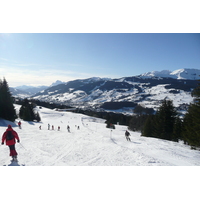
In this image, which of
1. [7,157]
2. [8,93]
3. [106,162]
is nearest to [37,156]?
[7,157]

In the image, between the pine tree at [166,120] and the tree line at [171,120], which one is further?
the pine tree at [166,120]

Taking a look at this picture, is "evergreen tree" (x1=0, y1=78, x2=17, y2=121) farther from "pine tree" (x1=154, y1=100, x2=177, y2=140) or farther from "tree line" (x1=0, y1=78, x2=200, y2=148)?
"pine tree" (x1=154, y1=100, x2=177, y2=140)

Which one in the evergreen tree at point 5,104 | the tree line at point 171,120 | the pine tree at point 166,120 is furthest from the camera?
the evergreen tree at point 5,104

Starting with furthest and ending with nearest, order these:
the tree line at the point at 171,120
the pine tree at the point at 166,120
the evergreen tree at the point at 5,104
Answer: the evergreen tree at the point at 5,104 → the pine tree at the point at 166,120 → the tree line at the point at 171,120

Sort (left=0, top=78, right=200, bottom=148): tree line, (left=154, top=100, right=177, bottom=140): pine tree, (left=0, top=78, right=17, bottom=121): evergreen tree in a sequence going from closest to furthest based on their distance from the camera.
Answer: (left=0, top=78, right=200, bottom=148): tree line → (left=154, top=100, right=177, bottom=140): pine tree → (left=0, top=78, right=17, bottom=121): evergreen tree

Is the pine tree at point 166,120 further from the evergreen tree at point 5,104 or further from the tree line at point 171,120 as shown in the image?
the evergreen tree at point 5,104

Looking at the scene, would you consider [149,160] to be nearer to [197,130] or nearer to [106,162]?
[106,162]

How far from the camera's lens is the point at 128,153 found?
33.6 ft

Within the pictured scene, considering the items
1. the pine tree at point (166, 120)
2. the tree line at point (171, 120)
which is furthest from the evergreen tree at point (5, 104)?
the pine tree at point (166, 120)

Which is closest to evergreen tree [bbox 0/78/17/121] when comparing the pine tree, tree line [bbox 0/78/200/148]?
tree line [bbox 0/78/200/148]

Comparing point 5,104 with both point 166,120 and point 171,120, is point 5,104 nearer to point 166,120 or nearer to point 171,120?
point 166,120

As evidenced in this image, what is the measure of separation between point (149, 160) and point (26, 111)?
4298 cm

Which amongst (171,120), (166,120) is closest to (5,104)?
(166,120)

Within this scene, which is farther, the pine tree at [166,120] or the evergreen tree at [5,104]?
the evergreen tree at [5,104]
